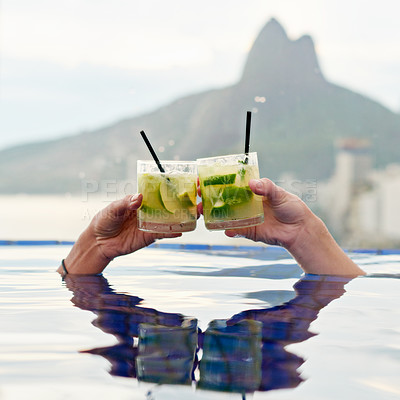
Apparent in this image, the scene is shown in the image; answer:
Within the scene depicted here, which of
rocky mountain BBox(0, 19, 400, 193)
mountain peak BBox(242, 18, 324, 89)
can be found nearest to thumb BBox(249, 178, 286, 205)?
rocky mountain BBox(0, 19, 400, 193)

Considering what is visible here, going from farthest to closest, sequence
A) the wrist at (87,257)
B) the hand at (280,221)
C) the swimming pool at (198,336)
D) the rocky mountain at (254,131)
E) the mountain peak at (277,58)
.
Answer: the mountain peak at (277,58) < the rocky mountain at (254,131) < the wrist at (87,257) < the hand at (280,221) < the swimming pool at (198,336)

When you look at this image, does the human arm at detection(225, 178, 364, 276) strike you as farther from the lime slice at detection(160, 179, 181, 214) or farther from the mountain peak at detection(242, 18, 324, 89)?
the mountain peak at detection(242, 18, 324, 89)

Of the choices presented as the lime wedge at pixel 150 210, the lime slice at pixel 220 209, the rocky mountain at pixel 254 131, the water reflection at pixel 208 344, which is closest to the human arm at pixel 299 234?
the lime slice at pixel 220 209

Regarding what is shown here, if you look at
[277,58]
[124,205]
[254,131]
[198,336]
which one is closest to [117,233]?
[124,205]

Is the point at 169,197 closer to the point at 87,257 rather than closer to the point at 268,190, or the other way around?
the point at 268,190

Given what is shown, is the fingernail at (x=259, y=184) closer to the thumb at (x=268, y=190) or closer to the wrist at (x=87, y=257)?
the thumb at (x=268, y=190)

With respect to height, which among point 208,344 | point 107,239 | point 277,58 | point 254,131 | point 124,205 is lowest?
point 208,344
